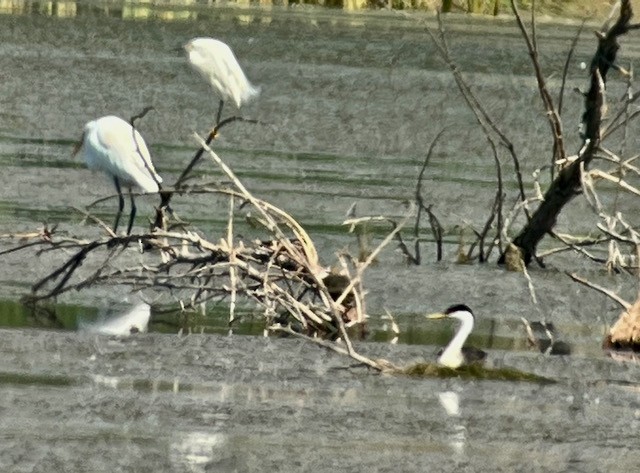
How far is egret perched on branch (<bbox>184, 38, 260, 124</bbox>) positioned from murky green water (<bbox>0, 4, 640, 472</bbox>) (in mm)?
821

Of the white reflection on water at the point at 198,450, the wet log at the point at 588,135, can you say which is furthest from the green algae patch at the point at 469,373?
A: the wet log at the point at 588,135

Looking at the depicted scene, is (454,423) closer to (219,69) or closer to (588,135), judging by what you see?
(588,135)

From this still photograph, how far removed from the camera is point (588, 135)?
11.4 metres

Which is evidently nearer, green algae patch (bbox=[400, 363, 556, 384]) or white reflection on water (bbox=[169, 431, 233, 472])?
white reflection on water (bbox=[169, 431, 233, 472])

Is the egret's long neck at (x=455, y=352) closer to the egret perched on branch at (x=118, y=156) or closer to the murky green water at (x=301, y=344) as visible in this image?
the murky green water at (x=301, y=344)

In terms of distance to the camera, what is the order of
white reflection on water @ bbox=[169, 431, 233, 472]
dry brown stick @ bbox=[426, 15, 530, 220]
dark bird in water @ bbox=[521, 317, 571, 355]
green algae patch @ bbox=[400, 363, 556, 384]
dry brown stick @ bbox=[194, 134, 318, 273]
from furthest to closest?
dry brown stick @ bbox=[426, 15, 530, 220] → dark bird in water @ bbox=[521, 317, 571, 355] → dry brown stick @ bbox=[194, 134, 318, 273] → green algae patch @ bbox=[400, 363, 556, 384] → white reflection on water @ bbox=[169, 431, 233, 472]

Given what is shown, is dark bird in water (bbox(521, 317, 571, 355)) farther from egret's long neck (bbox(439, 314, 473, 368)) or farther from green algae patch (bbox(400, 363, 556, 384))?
green algae patch (bbox(400, 363, 556, 384))

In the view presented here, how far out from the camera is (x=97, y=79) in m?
25.4

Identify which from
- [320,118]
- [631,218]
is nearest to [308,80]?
[320,118]

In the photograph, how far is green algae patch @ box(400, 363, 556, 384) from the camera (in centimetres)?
Answer: 866

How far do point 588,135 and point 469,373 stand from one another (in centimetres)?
300

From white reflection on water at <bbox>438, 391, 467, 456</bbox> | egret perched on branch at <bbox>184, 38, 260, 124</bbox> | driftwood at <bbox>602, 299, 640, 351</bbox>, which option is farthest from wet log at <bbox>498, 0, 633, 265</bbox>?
white reflection on water at <bbox>438, 391, 467, 456</bbox>

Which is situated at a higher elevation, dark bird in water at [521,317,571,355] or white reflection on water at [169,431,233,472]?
white reflection on water at [169,431,233,472]

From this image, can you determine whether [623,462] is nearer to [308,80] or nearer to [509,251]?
[509,251]
